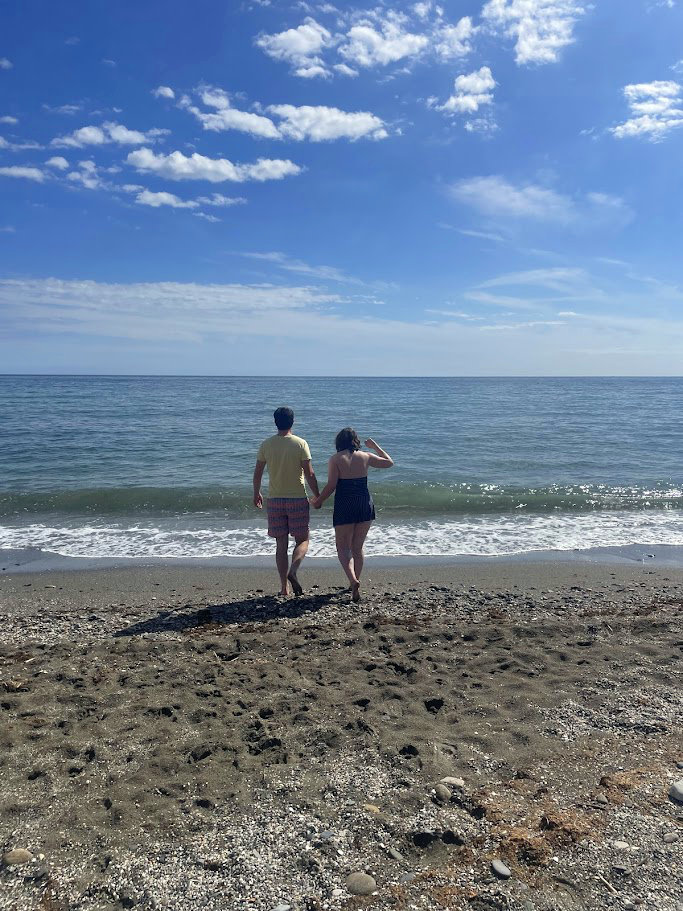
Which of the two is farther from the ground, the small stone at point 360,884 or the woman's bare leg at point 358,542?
the woman's bare leg at point 358,542

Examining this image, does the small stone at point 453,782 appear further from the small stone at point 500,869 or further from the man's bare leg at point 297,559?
the man's bare leg at point 297,559

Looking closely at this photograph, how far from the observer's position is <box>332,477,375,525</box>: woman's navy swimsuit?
6699 millimetres

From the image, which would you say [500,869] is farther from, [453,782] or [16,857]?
[16,857]

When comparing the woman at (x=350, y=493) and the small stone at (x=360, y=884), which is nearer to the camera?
the small stone at (x=360, y=884)

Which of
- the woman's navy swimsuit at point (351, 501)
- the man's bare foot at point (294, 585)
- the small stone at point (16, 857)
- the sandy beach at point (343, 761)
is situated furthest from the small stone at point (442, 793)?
the man's bare foot at point (294, 585)

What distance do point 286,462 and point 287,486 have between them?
0.28 m

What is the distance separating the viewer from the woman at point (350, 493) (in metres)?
6.63

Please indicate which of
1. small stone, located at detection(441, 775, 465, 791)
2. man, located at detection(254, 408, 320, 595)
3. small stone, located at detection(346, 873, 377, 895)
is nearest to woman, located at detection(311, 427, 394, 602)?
man, located at detection(254, 408, 320, 595)

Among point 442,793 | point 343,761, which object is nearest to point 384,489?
point 343,761

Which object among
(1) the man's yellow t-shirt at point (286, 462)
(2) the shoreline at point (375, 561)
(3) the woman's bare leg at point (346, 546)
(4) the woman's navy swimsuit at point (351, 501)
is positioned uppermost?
(1) the man's yellow t-shirt at point (286, 462)

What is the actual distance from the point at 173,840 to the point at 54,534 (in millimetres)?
8790

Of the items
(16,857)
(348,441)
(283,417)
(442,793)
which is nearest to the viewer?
(16,857)

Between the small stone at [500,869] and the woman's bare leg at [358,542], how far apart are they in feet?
14.1

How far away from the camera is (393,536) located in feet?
33.6
